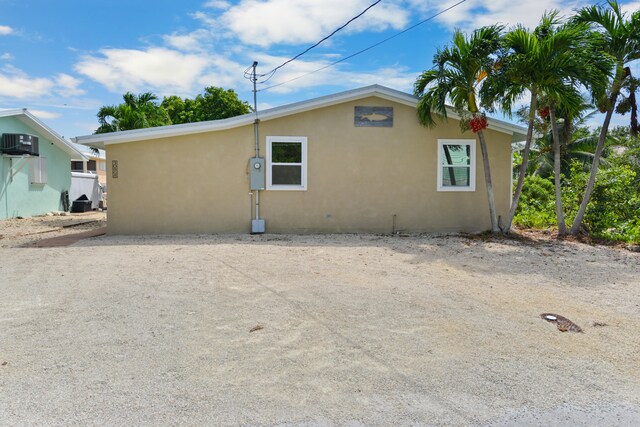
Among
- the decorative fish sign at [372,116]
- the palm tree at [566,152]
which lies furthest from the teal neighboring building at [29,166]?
the palm tree at [566,152]

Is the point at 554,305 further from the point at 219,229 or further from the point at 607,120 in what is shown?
the point at 219,229

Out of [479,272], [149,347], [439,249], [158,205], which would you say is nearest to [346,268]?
[479,272]

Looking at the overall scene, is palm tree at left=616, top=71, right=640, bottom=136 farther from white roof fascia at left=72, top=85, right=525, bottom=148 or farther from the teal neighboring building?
the teal neighboring building

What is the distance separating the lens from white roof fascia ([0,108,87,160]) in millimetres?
17172

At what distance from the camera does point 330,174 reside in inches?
448

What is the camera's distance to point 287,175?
1139 centimetres

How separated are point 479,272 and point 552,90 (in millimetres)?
4565

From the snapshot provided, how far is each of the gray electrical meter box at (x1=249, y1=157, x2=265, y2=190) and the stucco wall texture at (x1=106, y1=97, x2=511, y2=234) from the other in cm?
19

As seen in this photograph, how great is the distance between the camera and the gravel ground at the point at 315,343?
3154 millimetres

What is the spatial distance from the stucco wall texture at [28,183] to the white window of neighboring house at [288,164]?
11.5 m

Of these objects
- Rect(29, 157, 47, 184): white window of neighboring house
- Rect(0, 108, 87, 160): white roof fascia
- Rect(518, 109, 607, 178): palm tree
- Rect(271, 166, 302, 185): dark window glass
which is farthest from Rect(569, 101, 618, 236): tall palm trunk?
Rect(29, 157, 47, 184): white window of neighboring house

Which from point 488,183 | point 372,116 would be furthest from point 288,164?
point 488,183

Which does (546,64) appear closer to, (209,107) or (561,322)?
(561,322)

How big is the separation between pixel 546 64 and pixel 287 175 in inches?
234
